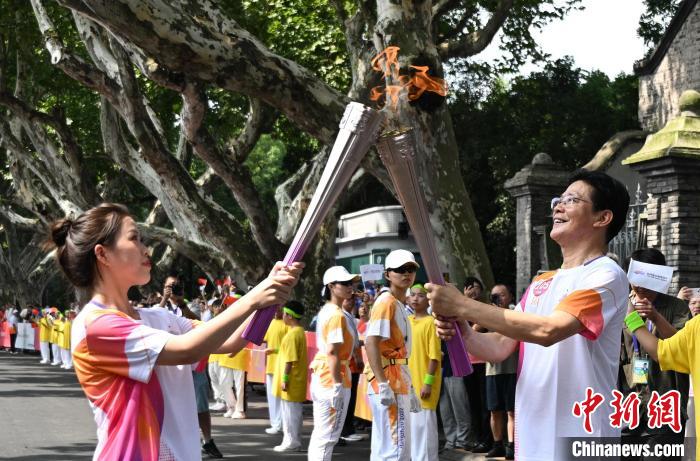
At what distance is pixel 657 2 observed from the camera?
34.3m

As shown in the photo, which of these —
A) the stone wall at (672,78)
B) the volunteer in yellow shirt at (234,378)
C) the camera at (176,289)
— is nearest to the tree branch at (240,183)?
the volunteer in yellow shirt at (234,378)

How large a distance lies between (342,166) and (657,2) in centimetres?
3258

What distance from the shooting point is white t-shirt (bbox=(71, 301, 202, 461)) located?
372 centimetres

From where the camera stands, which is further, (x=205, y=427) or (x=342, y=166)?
(x=205, y=427)

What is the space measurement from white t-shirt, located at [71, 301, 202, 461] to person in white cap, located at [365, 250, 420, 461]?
4969 millimetres

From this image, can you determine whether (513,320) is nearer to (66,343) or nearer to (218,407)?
(218,407)

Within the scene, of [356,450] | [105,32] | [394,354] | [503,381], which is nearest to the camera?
[394,354]

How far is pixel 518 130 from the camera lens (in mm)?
33344

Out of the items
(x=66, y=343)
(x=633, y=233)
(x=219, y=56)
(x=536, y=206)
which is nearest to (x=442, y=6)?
(x=536, y=206)

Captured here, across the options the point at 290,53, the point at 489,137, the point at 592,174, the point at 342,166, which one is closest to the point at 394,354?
the point at 592,174

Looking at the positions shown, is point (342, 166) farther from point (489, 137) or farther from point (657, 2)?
point (657, 2)

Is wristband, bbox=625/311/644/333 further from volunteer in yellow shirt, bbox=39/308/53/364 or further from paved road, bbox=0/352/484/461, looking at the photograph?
volunteer in yellow shirt, bbox=39/308/53/364

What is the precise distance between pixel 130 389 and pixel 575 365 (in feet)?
5.23

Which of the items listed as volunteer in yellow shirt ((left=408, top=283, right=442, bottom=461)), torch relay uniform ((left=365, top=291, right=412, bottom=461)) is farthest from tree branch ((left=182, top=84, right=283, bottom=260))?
torch relay uniform ((left=365, top=291, right=412, bottom=461))
